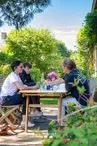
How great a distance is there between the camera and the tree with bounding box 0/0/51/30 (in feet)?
49.2

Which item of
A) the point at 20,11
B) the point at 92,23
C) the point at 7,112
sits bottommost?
the point at 7,112

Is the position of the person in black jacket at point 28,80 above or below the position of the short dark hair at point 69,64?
below

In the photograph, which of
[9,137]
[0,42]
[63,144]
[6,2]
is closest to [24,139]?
[9,137]

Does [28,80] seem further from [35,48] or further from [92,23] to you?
[35,48]

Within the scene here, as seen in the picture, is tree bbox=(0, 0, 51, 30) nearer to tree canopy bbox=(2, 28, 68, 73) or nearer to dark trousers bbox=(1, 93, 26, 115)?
tree canopy bbox=(2, 28, 68, 73)

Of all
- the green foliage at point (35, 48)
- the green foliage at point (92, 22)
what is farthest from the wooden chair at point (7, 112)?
the green foliage at point (35, 48)

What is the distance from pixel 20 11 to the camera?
15.2 meters

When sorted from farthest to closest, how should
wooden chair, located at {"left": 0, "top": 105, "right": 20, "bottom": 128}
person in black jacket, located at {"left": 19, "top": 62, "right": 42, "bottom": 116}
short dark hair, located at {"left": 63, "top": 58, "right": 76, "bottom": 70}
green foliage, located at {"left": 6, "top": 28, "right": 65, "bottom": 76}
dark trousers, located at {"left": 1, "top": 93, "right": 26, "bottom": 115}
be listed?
1. green foliage, located at {"left": 6, "top": 28, "right": 65, "bottom": 76}
2. person in black jacket, located at {"left": 19, "top": 62, "right": 42, "bottom": 116}
3. dark trousers, located at {"left": 1, "top": 93, "right": 26, "bottom": 115}
4. wooden chair, located at {"left": 0, "top": 105, "right": 20, "bottom": 128}
5. short dark hair, located at {"left": 63, "top": 58, "right": 76, "bottom": 70}

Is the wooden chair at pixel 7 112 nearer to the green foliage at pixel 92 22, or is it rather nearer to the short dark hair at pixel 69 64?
the short dark hair at pixel 69 64

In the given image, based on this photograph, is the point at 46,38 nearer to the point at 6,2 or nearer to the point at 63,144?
the point at 6,2

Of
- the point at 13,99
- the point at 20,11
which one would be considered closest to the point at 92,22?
the point at 20,11

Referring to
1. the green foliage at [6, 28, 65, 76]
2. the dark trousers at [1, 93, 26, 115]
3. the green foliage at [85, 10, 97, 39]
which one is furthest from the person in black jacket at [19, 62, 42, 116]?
the green foliage at [6, 28, 65, 76]

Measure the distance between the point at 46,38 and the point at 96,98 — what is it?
796 inches

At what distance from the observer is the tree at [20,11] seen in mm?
15000
